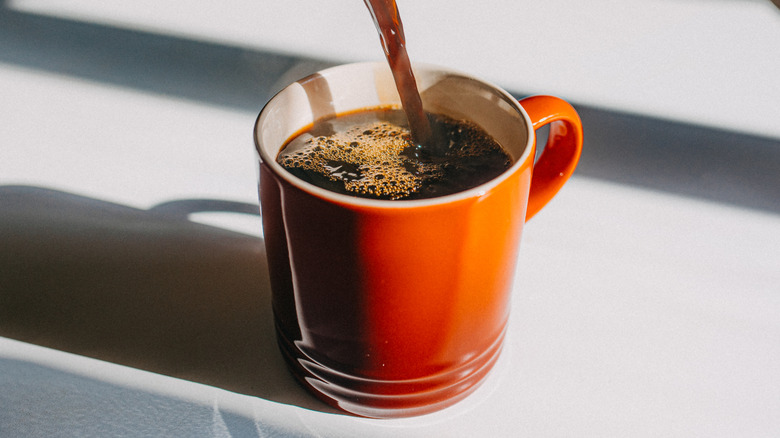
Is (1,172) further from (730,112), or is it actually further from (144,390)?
(730,112)

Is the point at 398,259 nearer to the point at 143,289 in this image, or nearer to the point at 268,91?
the point at 143,289

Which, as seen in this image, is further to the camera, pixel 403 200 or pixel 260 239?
pixel 260 239

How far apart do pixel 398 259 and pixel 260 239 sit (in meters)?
0.29

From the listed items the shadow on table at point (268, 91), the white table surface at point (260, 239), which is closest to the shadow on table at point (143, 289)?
the white table surface at point (260, 239)

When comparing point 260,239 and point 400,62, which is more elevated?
point 400,62

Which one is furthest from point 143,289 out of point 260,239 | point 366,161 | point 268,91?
point 268,91

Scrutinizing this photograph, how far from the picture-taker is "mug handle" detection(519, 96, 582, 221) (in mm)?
534

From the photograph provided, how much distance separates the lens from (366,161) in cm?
56

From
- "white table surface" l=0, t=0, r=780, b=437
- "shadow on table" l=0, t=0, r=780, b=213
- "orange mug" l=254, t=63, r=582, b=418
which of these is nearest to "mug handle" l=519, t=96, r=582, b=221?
"orange mug" l=254, t=63, r=582, b=418

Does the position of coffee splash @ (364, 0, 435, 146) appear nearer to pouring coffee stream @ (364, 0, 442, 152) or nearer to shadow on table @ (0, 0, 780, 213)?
pouring coffee stream @ (364, 0, 442, 152)

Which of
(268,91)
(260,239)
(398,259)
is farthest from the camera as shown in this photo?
(268,91)

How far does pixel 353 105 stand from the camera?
602 mm

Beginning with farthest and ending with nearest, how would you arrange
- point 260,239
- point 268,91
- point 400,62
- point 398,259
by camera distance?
point 268,91
point 260,239
point 400,62
point 398,259

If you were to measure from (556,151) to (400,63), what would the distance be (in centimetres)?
15
